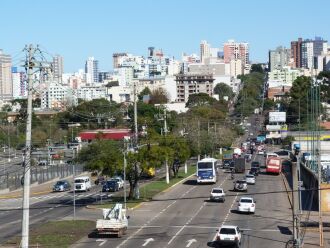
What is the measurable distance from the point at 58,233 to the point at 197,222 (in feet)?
29.9

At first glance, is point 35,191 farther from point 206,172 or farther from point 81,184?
point 206,172

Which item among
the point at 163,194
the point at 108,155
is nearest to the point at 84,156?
the point at 163,194

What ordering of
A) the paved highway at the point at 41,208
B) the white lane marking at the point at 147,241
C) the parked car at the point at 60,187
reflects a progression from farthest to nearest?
the parked car at the point at 60,187
the paved highway at the point at 41,208
the white lane marking at the point at 147,241

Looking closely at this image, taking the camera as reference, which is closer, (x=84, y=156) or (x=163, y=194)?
(x=163, y=194)

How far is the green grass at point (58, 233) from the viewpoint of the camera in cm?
3716

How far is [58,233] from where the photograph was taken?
40750mm

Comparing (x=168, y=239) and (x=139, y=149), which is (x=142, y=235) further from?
(x=139, y=149)

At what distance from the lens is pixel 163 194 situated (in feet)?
206

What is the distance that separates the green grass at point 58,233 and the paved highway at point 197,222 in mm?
1005

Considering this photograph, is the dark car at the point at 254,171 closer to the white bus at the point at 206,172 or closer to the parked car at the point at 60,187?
the white bus at the point at 206,172

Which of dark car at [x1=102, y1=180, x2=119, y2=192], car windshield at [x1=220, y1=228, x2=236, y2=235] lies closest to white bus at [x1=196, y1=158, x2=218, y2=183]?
dark car at [x1=102, y1=180, x2=119, y2=192]

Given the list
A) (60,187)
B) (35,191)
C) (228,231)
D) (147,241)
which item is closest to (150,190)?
(60,187)

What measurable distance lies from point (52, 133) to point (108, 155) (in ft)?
261

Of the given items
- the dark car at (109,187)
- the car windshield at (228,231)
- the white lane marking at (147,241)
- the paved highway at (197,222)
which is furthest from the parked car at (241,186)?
the car windshield at (228,231)
